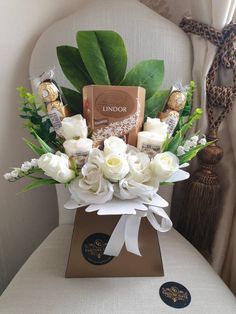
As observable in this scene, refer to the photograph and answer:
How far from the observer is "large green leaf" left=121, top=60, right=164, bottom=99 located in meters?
0.59

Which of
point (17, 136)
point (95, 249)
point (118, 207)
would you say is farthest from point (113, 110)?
point (17, 136)

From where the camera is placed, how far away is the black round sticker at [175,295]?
0.53m

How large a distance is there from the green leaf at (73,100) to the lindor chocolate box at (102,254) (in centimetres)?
22

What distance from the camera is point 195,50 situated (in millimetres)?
711

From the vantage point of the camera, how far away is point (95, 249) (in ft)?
1.95

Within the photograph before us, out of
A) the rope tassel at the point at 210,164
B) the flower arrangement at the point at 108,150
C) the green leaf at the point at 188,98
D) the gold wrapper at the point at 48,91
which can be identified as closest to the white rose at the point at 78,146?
the flower arrangement at the point at 108,150

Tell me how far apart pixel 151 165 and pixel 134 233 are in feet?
0.46

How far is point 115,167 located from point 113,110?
0.12 m

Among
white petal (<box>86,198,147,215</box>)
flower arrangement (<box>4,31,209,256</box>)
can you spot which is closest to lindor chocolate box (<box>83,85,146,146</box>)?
flower arrangement (<box>4,31,209,256</box>)

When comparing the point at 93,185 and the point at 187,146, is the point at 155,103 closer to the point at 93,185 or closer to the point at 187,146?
the point at 187,146

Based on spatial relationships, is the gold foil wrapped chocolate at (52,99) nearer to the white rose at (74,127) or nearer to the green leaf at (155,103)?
the white rose at (74,127)

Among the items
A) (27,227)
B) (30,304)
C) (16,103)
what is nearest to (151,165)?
(30,304)

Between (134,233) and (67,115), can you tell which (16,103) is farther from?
(134,233)

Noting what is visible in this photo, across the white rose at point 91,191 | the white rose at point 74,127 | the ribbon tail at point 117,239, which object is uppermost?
the white rose at point 74,127
